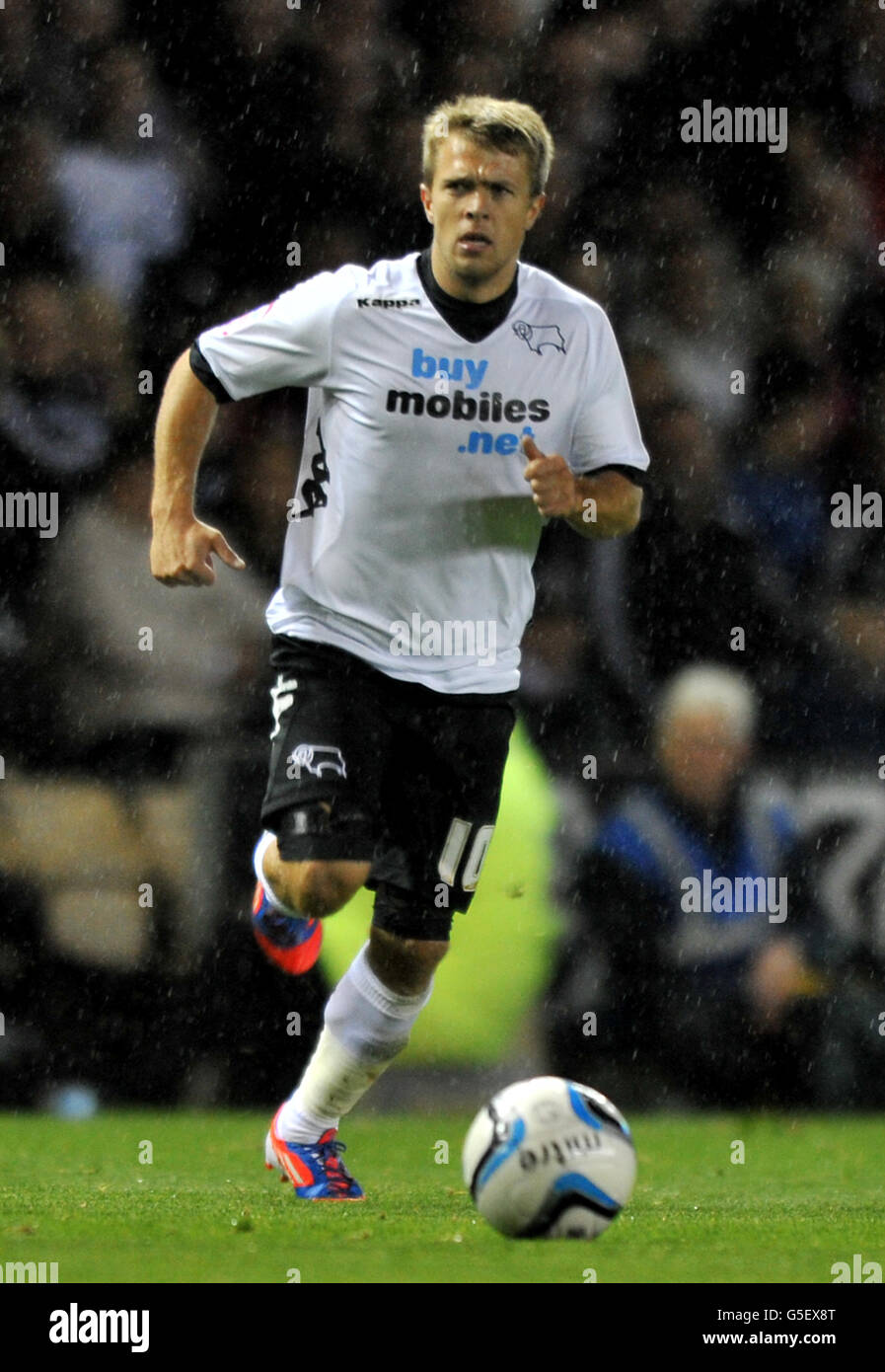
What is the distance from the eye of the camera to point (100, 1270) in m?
3.91

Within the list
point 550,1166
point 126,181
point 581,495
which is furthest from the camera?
point 126,181

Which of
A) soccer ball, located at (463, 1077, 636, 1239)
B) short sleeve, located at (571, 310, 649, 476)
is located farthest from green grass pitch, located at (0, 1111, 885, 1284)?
short sleeve, located at (571, 310, 649, 476)

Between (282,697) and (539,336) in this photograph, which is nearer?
(282,697)

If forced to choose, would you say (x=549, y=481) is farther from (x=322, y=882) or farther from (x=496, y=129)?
(x=322, y=882)

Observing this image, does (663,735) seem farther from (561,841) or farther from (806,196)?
(806,196)

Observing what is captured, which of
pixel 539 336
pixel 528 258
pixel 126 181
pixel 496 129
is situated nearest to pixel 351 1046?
pixel 539 336

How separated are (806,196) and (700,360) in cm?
78

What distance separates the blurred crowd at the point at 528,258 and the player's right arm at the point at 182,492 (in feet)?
6.96

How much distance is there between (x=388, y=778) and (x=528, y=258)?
130 inches

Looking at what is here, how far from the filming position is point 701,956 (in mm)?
6953

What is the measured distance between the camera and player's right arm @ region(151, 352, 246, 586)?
4699mm

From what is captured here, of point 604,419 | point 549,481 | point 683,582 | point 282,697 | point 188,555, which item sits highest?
point 683,582

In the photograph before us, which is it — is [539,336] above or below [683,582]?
below

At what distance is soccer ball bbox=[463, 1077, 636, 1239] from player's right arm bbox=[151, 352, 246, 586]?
136 cm
